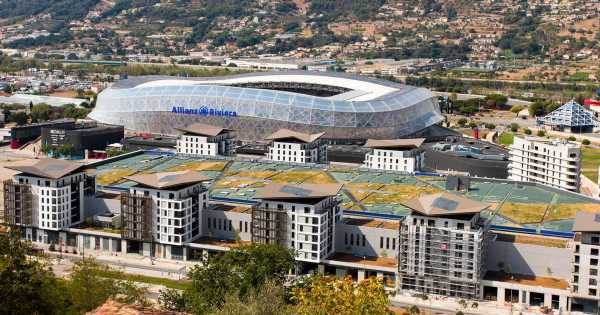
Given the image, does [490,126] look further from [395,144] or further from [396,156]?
[396,156]

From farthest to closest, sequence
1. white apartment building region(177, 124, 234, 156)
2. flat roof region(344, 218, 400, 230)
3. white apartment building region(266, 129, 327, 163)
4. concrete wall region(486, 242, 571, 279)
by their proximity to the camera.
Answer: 1. white apartment building region(177, 124, 234, 156)
2. white apartment building region(266, 129, 327, 163)
3. flat roof region(344, 218, 400, 230)
4. concrete wall region(486, 242, 571, 279)

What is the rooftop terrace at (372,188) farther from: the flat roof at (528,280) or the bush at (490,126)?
the bush at (490,126)

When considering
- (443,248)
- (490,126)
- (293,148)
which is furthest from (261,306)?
(490,126)

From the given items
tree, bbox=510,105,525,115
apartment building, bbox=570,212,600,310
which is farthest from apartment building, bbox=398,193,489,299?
tree, bbox=510,105,525,115

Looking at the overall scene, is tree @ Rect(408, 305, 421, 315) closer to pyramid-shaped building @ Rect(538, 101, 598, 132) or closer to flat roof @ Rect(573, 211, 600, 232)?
flat roof @ Rect(573, 211, 600, 232)

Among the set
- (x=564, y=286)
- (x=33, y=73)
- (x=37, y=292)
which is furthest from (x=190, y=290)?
(x=33, y=73)

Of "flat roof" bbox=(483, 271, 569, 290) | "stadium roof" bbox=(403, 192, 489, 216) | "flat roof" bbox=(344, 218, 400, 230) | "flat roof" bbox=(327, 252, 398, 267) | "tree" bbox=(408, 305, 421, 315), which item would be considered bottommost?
"tree" bbox=(408, 305, 421, 315)
